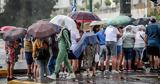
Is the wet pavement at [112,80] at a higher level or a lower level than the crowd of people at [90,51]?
lower

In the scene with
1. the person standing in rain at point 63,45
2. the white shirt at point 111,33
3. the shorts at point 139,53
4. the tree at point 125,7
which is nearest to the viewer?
the person standing in rain at point 63,45

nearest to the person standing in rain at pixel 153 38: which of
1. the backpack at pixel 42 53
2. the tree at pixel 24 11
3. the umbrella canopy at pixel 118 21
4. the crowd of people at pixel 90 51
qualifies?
the crowd of people at pixel 90 51

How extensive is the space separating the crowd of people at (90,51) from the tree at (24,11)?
2060 inches

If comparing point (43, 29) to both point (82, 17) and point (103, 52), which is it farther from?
point (103, 52)

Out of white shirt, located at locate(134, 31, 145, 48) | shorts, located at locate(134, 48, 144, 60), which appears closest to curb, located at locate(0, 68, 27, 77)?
shorts, located at locate(134, 48, 144, 60)

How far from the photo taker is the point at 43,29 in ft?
46.9

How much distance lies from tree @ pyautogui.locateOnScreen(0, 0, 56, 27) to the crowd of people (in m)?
52.3

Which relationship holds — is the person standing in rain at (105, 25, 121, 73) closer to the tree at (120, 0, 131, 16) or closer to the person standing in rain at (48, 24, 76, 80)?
the person standing in rain at (48, 24, 76, 80)

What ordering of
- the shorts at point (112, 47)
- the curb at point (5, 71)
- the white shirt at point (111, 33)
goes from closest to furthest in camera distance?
1. the white shirt at point (111, 33)
2. the shorts at point (112, 47)
3. the curb at point (5, 71)

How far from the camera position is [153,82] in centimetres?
1421

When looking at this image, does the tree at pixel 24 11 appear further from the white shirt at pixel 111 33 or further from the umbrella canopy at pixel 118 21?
the white shirt at pixel 111 33

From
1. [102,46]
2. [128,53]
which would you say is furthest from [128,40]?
[102,46]

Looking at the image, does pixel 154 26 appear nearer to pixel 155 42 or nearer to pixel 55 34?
pixel 155 42

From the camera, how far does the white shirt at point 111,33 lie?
55.9 feet
